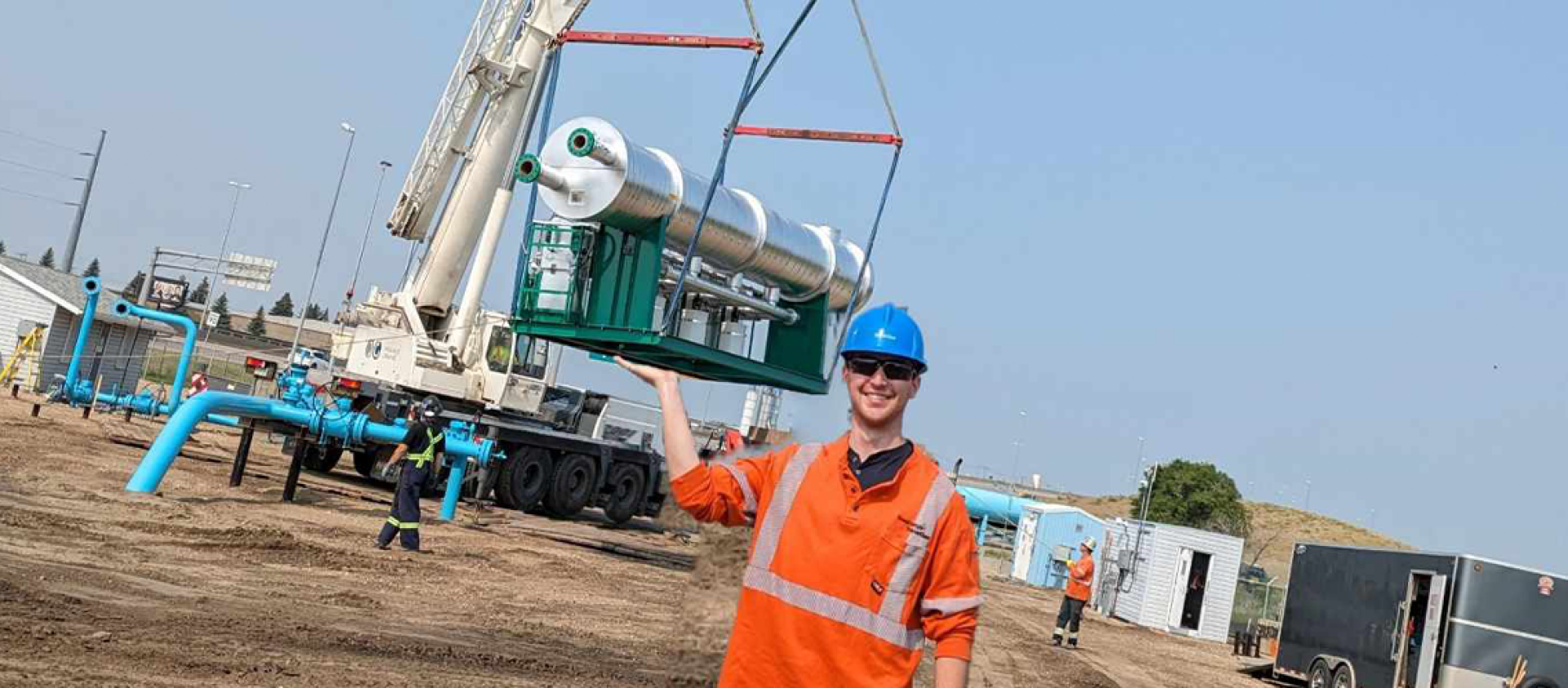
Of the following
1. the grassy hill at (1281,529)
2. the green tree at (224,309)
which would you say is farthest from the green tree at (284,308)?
the grassy hill at (1281,529)

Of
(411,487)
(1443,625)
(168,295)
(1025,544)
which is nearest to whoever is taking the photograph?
(411,487)

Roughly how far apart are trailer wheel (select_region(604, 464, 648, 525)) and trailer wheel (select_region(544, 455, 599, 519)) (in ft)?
1.67

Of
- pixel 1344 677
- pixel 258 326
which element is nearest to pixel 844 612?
pixel 1344 677

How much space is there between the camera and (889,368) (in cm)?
363

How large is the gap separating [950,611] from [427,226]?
74.4 ft

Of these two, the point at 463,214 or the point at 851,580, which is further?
the point at 463,214

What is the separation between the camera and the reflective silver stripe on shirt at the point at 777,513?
11.9ft

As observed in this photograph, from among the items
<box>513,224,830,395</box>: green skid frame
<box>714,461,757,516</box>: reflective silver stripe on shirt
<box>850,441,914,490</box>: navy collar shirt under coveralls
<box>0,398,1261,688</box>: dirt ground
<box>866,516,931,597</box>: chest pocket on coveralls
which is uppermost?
<box>513,224,830,395</box>: green skid frame

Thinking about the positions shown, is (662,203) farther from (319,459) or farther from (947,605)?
(319,459)

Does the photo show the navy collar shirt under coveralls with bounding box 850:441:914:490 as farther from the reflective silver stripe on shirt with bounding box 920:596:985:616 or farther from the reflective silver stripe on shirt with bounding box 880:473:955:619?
the reflective silver stripe on shirt with bounding box 920:596:985:616

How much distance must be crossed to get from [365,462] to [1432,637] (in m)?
17.4

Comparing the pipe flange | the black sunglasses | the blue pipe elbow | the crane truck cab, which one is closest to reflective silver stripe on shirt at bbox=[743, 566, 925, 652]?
the black sunglasses

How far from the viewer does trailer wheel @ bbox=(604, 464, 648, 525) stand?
87.1 ft

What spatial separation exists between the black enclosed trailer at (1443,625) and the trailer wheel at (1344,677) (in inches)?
0.7
